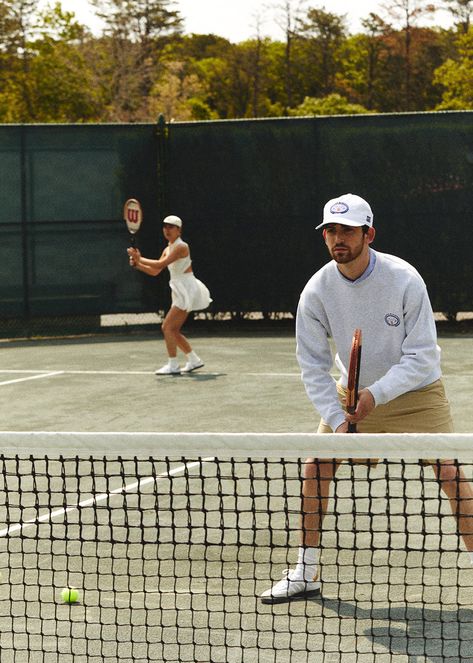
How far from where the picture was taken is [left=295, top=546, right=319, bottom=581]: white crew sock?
510 cm

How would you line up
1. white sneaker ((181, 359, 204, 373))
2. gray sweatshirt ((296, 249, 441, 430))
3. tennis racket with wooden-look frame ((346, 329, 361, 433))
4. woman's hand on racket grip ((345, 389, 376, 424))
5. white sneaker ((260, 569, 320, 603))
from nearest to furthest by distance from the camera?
tennis racket with wooden-look frame ((346, 329, 361, 433))
woman's hand on racket grip ((345, 389, 376, 424))
gray sweatshirt ((296, 249, 441, 430))
white sneaker ((260, 569, 320, 603))
white sneaker ((181, 359, 204, 373))

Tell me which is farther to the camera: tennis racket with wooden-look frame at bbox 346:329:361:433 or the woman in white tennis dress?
the woman in white tennis dress

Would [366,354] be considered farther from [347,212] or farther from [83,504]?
[83,504]

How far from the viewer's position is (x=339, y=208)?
16.1ft

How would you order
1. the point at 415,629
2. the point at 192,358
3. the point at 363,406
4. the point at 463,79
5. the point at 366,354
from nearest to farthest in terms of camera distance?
the point at 415,629
the point at 363,406
the point at 366,354
the point at 192,358
the point at 463,79

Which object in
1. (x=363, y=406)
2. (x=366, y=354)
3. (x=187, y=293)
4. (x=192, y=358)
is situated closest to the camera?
(x=363, y=406)

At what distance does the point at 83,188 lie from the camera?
16359mm

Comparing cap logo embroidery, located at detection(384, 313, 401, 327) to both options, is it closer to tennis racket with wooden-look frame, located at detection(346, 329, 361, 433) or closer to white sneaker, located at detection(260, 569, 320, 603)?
tennis racket with wooden-look frame, located at detection(346, 329, 361, 433)

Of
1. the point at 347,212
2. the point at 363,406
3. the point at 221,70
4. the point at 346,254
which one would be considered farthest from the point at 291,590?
the point at 221,70

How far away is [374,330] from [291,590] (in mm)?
1190

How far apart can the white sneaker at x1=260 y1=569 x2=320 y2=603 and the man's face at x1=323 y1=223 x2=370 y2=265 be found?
1.40 meters

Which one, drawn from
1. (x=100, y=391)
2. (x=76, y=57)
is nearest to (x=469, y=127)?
(x=100, y=391)

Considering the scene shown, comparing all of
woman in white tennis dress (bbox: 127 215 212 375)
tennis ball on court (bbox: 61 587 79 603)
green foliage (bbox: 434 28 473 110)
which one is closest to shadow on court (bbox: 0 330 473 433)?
woman in white tennis dress (bbox: 127 215 212 375)

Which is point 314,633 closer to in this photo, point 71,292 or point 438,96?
point 71,292
